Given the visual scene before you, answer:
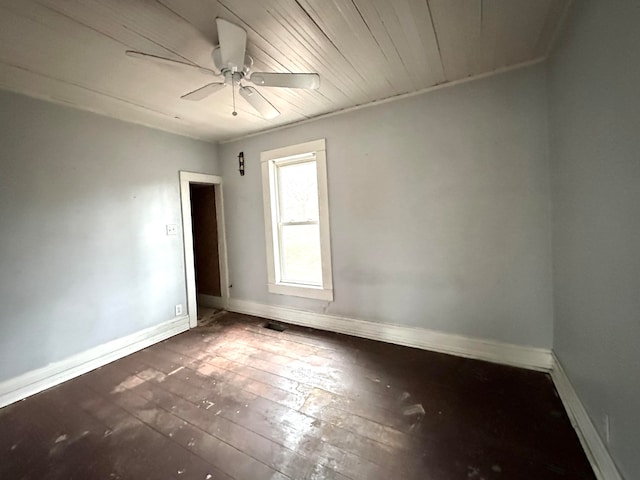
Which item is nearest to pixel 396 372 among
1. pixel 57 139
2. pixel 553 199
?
pixel 553 199

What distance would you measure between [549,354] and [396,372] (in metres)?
1.22

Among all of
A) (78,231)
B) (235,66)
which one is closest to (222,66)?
(235,66)

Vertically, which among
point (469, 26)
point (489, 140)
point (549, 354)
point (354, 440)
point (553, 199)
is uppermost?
point (469, 26)

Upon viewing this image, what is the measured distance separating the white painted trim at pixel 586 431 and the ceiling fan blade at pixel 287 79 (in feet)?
8.10

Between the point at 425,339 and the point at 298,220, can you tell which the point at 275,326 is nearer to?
the point at 298,220

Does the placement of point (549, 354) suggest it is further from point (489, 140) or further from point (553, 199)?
point (489, 140)

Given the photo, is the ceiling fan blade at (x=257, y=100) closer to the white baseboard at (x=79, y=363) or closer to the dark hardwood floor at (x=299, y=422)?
the dark hardwood floor at (x=299, y=422)

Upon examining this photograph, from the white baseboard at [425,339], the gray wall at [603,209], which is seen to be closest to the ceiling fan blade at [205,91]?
the gray wall at [603,209]

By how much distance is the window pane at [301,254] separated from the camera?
10.9 ft

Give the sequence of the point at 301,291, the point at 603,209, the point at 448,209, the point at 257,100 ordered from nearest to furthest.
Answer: the point at 603,209 < the point at 257,100 < the point at 448,209 < the point at 301,291

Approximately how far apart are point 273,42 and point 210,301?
3750mm

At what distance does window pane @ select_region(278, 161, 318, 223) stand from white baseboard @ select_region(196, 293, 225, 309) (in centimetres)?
172

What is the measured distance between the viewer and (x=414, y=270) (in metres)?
2.63

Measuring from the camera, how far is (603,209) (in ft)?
4.09
